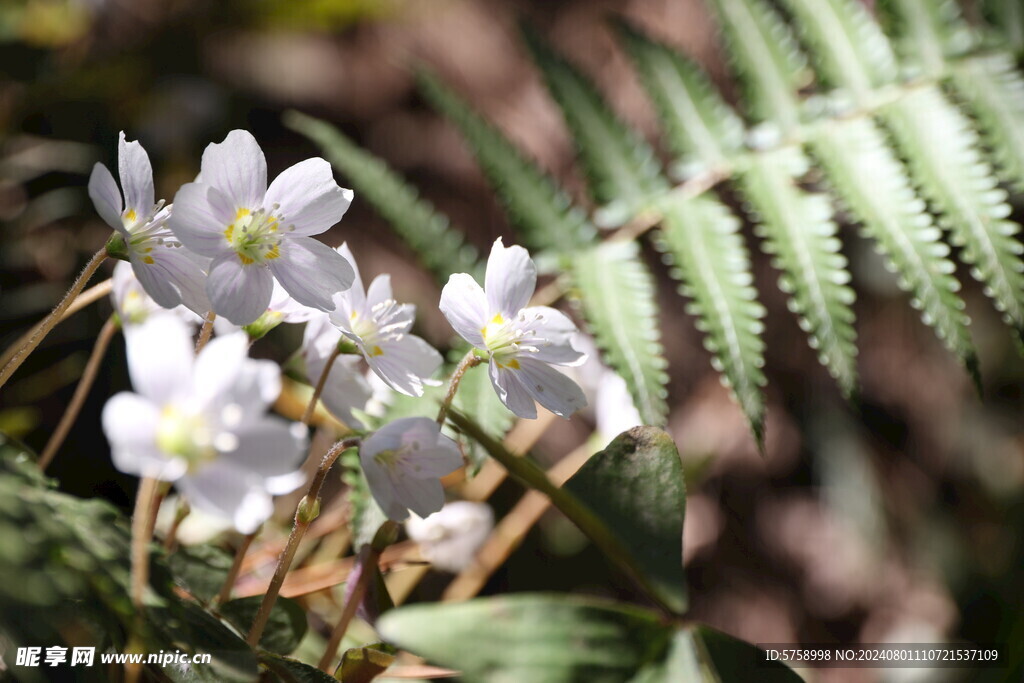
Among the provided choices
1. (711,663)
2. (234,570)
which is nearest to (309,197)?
(234,570)

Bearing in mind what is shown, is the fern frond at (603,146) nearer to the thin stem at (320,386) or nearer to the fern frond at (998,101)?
the fern frond at (998,101)

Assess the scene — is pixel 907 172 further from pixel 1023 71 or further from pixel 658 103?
pixel 658 103

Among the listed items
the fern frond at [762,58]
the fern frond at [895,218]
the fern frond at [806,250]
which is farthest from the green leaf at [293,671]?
the fern frond at [762,58]

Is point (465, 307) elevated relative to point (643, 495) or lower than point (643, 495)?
elevated

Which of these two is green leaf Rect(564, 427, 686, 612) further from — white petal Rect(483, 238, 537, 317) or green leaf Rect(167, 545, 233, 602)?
green leaf Rect(167, 545, 233, 602)

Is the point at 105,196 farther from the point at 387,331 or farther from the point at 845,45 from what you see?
the point at 845,45
